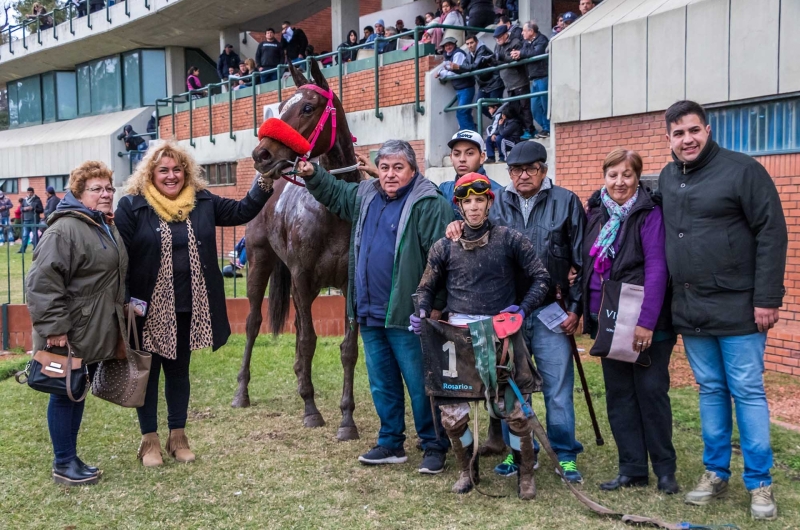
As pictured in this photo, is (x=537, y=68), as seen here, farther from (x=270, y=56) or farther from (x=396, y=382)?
(x=270, y=56)

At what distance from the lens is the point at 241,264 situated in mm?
15430

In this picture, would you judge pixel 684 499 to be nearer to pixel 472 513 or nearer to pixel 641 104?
pixel 472 513

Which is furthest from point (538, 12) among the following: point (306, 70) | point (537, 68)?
point (306, 70)

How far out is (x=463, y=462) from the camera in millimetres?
4773

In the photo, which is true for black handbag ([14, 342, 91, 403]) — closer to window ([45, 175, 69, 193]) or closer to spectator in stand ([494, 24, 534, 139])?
spectator in stand ([494, 24, 534, 139])

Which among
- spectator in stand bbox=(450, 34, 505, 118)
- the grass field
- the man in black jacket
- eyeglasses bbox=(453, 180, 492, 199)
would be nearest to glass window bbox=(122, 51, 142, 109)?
spectator in stand bbox=(450, 34, 505, 118)

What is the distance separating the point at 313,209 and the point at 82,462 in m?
2.42

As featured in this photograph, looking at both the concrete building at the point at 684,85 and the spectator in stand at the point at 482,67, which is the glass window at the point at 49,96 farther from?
the concrete building at the point at 684,85

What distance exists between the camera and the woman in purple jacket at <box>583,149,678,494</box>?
446cm

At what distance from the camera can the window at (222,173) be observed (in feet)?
75.1

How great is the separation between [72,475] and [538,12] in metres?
11.4

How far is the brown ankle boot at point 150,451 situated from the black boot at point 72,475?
0.36m

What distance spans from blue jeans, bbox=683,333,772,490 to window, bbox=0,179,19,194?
35.5 meters

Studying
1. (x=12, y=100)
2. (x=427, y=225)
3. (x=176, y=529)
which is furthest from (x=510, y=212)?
(x=12, y=100)
